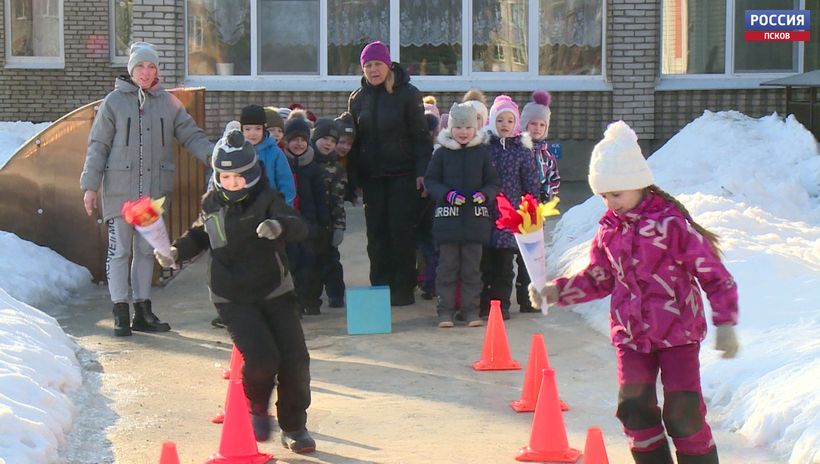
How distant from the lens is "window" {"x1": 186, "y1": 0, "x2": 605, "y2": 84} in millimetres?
15672

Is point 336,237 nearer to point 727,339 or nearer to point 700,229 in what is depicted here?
point 700,229

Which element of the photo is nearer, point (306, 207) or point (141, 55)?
point (141, 55)

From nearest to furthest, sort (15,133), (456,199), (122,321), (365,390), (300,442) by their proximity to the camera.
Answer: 1. (300,442)
2. (365,390)
3. (122,321)
4. (456,199)
5. (15,133)

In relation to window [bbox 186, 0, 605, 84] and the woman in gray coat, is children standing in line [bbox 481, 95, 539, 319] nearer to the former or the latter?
the woman in gray coat

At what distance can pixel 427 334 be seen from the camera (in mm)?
8961

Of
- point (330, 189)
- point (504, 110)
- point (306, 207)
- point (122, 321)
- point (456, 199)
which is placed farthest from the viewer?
point (330, 189)

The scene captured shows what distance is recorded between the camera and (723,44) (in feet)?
52.9

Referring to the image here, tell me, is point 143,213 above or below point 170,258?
above

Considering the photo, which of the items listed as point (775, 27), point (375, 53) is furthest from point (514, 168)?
point (775, 27)

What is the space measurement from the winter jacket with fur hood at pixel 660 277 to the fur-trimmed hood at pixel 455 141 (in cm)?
422

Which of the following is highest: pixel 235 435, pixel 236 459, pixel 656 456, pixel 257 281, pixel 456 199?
pixel 456 199

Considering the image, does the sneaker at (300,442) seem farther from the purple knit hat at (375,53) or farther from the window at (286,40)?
the window at (286,40)

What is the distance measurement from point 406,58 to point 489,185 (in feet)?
22.3

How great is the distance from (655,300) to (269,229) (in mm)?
1943
